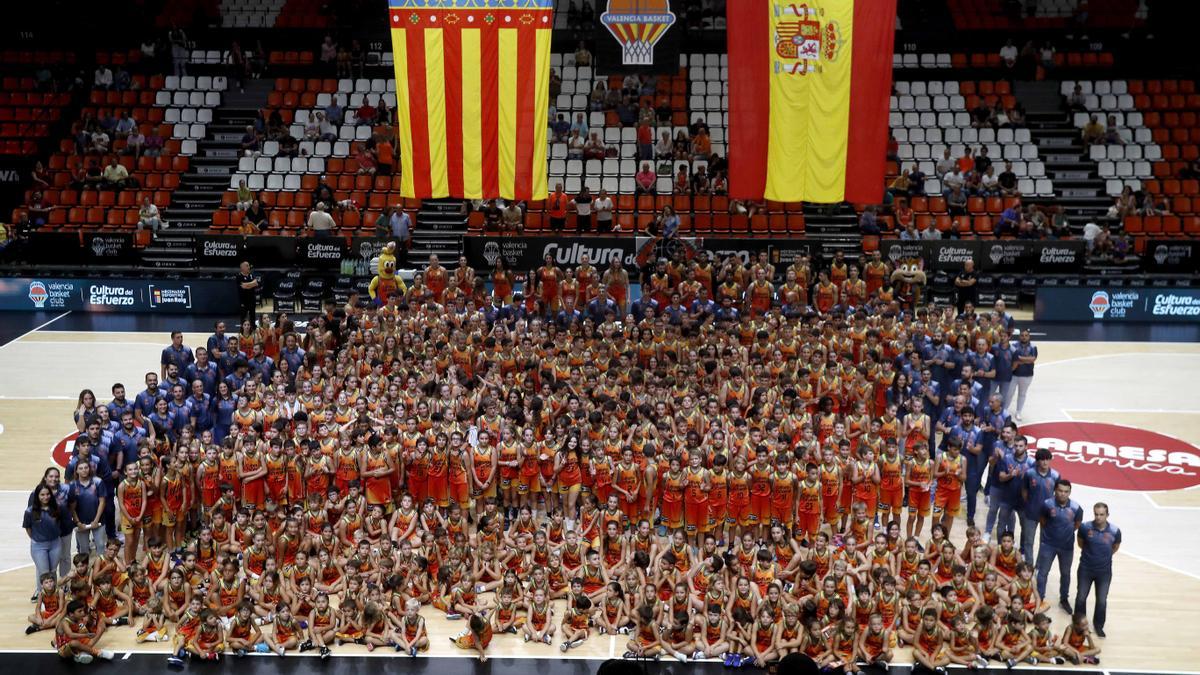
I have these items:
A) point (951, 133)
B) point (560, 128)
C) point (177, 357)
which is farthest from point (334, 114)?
point (951, 133)

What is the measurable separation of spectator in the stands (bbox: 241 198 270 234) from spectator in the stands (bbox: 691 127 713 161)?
1063 centimetres

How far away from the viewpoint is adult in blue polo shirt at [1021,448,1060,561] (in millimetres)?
13539

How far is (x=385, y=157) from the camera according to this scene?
28938 millimetres

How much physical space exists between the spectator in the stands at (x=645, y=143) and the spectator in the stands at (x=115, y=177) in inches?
514

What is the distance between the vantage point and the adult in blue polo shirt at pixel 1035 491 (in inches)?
533

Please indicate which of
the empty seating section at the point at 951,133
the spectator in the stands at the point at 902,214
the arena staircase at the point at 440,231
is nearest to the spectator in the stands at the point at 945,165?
the empty seating section at the point at 951,133

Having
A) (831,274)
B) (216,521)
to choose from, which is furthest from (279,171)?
(216,521)

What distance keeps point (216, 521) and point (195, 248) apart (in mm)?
14295

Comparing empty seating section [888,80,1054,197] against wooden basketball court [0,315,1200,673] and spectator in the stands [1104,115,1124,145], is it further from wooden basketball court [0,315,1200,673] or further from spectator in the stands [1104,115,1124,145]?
wooden basketball court [0,315,1200,673]

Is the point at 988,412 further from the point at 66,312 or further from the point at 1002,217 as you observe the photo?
the point at 66,312

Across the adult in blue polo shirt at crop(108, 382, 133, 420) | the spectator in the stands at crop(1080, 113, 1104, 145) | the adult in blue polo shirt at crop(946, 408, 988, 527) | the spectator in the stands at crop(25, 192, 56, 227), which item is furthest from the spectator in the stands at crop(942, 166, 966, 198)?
the spectator in the stands at crop(25, 192, 56, 227)

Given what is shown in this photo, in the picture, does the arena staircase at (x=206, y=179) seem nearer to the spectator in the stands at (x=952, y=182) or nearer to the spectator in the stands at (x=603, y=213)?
the spectator in the stands at (x=603, y=213)

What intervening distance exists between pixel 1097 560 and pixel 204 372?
12.4 metres

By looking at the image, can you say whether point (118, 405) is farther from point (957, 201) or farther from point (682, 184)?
point (957, 201)
